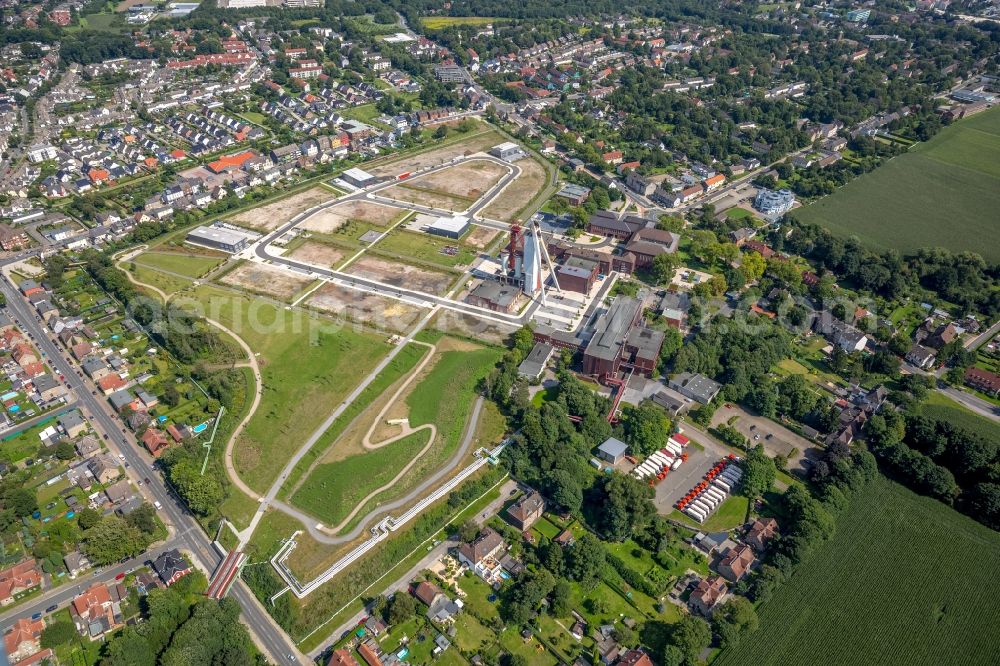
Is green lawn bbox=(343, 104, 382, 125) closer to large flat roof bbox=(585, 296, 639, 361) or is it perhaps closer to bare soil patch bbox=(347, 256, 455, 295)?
bare soil patch bbox=(347, 256, 455, 295)

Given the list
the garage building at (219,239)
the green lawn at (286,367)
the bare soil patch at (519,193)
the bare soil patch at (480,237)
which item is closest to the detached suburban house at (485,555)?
the green lawn at (286,367)

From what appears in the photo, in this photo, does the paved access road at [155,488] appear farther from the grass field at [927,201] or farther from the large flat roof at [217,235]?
the grass field at [927,201]

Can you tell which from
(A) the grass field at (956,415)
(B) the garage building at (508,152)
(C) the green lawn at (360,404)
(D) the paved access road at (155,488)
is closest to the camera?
(D) the paved access road at (155,488)

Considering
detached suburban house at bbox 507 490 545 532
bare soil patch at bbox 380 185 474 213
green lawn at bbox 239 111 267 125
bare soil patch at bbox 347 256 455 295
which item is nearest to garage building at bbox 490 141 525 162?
bare soil patch at bbox 380 185 474 213

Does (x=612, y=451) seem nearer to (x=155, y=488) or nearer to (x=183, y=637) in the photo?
(x=183, y=637)

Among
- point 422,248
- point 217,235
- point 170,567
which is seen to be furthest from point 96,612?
point 217,235

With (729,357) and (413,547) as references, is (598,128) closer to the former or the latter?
(729,357)
